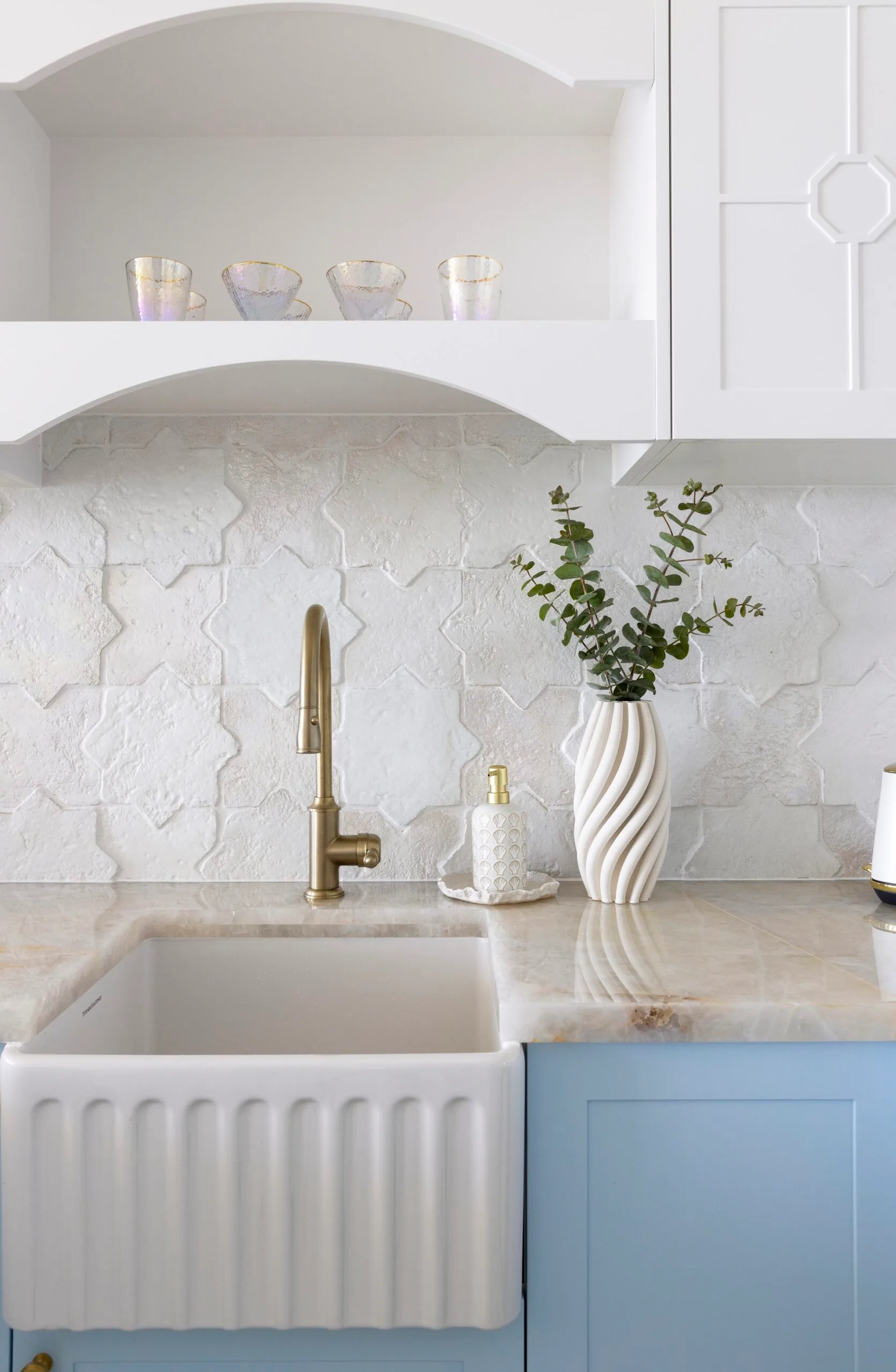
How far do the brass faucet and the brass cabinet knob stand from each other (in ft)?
1.90

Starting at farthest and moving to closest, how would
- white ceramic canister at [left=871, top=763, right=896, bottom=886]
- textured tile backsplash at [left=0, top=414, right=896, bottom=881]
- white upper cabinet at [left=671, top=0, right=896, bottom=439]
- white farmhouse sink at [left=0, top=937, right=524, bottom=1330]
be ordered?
textured tile backsplash at [left=0, top=414, right=896, bottom=881]
white ceramic canister at [left=871, top=763, right=896, bottom=886]
white upper cabinet at [left=671, top=0, right=896, bottom=439]
white farmhouse sink at [left=0, top=937, right=524, bottom=1330]

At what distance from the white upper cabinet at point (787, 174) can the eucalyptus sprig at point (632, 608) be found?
0.25 m

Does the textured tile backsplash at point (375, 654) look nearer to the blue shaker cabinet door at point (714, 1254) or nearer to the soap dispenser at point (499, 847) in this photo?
the soap dispenser at point (499, 847)

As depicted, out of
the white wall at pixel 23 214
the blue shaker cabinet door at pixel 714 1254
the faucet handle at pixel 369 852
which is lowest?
the blue shaker cabinet door at pixel 714 1254

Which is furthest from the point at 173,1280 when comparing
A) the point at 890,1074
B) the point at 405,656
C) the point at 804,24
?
the point at 804,24

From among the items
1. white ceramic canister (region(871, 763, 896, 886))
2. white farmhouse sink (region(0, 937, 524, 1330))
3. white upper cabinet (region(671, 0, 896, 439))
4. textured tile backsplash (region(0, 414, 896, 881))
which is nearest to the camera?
white farmhouse sink (region(0, 937, 524, 1330))

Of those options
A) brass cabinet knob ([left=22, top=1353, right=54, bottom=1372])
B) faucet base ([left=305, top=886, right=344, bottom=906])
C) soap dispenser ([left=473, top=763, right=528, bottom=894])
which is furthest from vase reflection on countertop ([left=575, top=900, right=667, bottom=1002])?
brass cabinet knob ([left=22, top=1353, right=54, bottom=1372])

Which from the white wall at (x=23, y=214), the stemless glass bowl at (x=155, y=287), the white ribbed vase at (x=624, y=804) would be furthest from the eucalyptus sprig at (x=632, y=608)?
the white wall at (x=23, y=214)

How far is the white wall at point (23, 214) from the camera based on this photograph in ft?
4.24

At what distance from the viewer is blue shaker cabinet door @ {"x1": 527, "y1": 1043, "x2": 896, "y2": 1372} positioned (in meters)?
0.88

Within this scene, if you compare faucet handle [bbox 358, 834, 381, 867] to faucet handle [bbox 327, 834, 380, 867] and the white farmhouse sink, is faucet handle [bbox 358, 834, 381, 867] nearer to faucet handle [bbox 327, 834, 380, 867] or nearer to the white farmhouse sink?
faucet handle [bbox 327, 834, 380, 867]

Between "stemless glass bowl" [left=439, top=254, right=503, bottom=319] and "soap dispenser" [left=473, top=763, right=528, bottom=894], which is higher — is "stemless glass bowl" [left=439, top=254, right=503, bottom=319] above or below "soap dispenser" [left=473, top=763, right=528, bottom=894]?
above

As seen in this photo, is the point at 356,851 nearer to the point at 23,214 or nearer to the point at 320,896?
the point at 320,896

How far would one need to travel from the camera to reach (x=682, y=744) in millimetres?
1477
